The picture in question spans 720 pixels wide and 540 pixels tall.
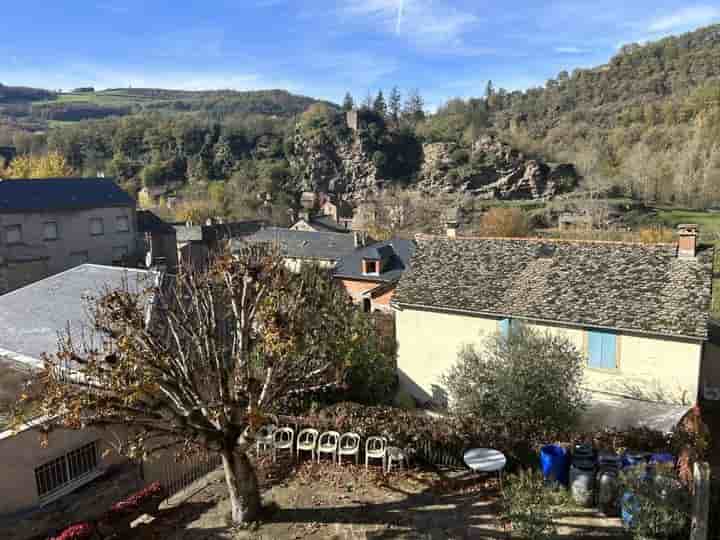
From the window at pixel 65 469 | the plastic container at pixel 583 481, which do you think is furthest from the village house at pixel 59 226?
the plastic container at pixel 583 481

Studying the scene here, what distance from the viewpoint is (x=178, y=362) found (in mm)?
8961

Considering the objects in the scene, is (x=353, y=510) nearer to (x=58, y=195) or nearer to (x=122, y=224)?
(x=122, y=224)

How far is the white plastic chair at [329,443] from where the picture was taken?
40.1 ft

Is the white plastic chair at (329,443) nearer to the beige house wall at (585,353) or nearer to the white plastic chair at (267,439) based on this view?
the white plastic chair at (267,439)

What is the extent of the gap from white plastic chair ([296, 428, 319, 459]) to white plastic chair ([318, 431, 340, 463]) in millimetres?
169

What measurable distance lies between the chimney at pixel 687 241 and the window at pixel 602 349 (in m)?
4.30

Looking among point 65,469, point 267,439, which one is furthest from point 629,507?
point 65,469

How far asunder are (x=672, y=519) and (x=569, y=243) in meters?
13.3

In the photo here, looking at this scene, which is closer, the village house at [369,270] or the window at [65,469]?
the window at [65,469]

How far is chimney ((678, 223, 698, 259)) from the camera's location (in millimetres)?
17219

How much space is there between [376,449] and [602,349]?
9.17 metres

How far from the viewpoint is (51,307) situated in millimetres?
16750

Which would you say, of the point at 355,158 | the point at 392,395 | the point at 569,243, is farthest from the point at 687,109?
the point at 392,395

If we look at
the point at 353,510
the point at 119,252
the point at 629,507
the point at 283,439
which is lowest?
the point at 353,510
